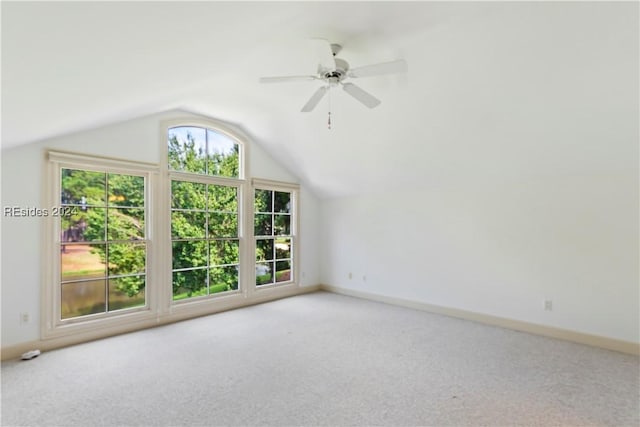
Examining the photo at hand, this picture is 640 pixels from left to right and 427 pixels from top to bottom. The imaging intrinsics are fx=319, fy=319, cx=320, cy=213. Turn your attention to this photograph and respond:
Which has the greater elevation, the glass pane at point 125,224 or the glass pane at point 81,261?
the glass pane at point 125,224

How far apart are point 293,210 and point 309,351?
3266mm

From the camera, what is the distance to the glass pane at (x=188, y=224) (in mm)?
4613

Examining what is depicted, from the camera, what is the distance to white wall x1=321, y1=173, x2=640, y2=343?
3.47m

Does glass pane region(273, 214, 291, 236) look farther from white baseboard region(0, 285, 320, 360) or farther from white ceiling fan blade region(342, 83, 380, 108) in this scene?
white ceiling fan blade region(342, 83, 380, 108)

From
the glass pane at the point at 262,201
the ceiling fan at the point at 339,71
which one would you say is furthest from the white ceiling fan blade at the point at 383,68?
the glass pane at the point at 262,201

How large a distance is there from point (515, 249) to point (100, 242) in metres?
5.25

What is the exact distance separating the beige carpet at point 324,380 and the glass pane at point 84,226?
4.04 ft

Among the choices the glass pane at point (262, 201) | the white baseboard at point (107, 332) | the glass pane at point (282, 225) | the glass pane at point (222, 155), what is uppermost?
the glass pane at point (222, 155)

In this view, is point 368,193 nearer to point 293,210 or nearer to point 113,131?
point 293,210

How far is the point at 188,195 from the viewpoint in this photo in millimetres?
4746

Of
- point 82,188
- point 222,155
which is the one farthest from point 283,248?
point 82,188

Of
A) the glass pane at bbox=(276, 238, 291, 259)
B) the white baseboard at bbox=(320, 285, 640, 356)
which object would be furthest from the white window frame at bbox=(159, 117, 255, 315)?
the white baseboard at bbox=(320, 285, 640, 356)

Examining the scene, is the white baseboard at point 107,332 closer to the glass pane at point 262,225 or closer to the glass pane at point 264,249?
the glass pane at point 264,249

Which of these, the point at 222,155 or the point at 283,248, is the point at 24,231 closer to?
the point at 222,155
